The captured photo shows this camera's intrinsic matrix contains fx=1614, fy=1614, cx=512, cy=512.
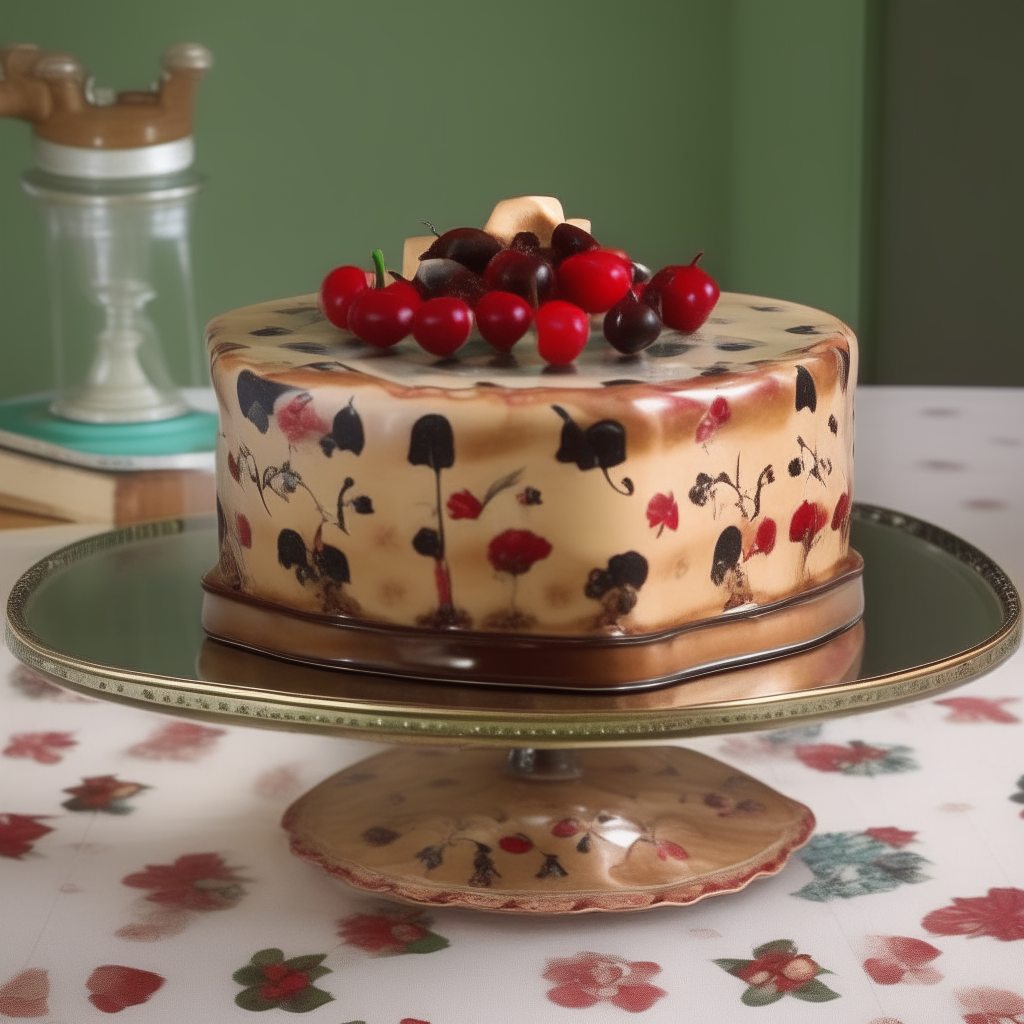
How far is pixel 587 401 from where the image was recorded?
3.10ft

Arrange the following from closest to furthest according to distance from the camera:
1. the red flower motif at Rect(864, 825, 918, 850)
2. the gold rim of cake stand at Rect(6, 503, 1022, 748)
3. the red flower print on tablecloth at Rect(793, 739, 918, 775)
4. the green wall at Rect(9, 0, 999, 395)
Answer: the gold rim of cake stand at Rect(6, 503, 1022, 748), the red flower motif at Rect(864, 825, 918, 850), the red flower print on tablecloth at Rect(793, 739, 918, 775), the green wall at Rect(9, 0, 999, 395)

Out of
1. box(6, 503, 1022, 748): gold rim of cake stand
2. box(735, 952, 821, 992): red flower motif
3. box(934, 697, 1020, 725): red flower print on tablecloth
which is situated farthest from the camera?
box(934, 697, 1020, 725): red flower print on tablecloth

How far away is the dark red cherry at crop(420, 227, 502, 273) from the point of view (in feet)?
3.69

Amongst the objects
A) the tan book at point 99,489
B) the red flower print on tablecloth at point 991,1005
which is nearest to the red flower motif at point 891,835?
the red flower print on tablecloth at point 991,1005

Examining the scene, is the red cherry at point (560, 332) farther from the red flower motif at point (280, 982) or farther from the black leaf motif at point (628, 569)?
the red flower motif at point (280, 982)

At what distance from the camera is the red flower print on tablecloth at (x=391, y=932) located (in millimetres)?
1028

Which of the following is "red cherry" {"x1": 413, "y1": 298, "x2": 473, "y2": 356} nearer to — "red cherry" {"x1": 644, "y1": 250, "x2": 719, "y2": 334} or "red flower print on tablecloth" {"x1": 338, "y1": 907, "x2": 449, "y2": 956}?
"red cherry" {"x1": 644, "y1": 250, "x2": 719, "y2": 334}

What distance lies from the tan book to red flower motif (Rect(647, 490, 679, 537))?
130 centimetres

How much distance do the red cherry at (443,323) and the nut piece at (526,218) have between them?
189mm

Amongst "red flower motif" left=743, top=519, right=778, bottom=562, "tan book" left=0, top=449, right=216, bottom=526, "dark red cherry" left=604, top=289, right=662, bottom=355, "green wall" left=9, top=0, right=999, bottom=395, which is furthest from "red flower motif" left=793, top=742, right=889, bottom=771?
"green wall" left=9, top=0, right=999, bottom=395

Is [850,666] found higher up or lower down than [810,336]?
lower down

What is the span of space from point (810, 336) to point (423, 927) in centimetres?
48

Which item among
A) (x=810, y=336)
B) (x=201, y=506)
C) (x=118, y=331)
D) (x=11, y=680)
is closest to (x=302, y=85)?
(x=118, y=331)

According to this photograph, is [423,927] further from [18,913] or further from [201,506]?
[201,506]
